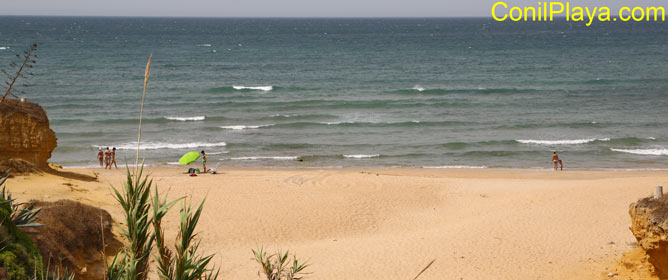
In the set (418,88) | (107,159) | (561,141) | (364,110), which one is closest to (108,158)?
(107,159)

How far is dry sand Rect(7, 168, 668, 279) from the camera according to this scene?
15570mm

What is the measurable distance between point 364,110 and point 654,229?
31425 millimetres

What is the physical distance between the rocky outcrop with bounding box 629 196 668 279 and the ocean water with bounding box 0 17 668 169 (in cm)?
1790

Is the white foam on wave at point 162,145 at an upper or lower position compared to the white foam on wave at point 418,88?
lower

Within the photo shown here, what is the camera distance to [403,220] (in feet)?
66.2

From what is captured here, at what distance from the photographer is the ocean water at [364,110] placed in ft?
106

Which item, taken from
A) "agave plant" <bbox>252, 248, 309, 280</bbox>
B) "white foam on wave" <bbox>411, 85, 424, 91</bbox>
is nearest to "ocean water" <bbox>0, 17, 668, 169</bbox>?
"white foam on wave" <bbox>411, 85, 424, 91</bbox>

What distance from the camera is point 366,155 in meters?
32.2

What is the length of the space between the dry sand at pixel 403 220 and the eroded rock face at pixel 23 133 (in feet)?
3.46

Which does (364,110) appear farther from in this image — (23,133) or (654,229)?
(654,229)

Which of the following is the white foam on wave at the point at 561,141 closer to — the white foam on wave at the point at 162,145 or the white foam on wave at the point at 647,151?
the white foam on wave at the point at 647,151

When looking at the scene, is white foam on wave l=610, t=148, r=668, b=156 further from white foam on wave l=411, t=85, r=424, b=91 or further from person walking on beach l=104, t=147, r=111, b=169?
person walking on beach l=104, t=147, r=111, b=169

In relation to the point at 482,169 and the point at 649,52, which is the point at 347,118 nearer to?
the point at 482,169

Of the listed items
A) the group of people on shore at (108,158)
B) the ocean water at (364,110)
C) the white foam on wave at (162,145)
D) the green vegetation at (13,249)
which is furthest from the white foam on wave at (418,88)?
the green vegetation at (13,249)
